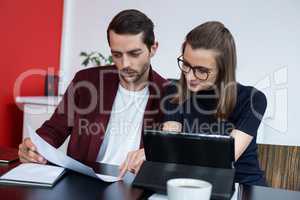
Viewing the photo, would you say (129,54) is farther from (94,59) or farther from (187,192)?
(94,59)

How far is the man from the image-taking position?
156 cm

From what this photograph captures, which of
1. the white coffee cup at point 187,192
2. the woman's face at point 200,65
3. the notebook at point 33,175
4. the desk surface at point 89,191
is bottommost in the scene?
the desk surface at point 89,191

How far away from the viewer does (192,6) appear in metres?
2.84

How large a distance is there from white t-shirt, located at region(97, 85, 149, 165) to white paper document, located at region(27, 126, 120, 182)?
1.51 ft

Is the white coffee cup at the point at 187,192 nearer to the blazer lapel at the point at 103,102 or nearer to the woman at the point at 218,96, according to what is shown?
the woman at the point at 218,96

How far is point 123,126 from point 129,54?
12.9 inches

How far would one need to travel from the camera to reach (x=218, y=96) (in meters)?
1.42

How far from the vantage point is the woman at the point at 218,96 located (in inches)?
52.6

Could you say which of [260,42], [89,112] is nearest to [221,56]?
[89,112]

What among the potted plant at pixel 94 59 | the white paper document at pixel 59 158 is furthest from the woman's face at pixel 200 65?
the potted plant at pixel 94 59

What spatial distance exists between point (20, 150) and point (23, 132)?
149 centimetres

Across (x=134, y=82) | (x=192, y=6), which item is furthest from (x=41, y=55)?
(x=134, y=82)

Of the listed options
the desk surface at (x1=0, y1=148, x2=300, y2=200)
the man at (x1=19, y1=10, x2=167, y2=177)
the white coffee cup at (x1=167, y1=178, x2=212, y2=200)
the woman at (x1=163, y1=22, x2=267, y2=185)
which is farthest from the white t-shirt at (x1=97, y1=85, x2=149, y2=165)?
the white coffee cup at (x1=167, y1=178, x2=212, y2=200)

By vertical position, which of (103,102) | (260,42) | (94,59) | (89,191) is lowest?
(89,191)
